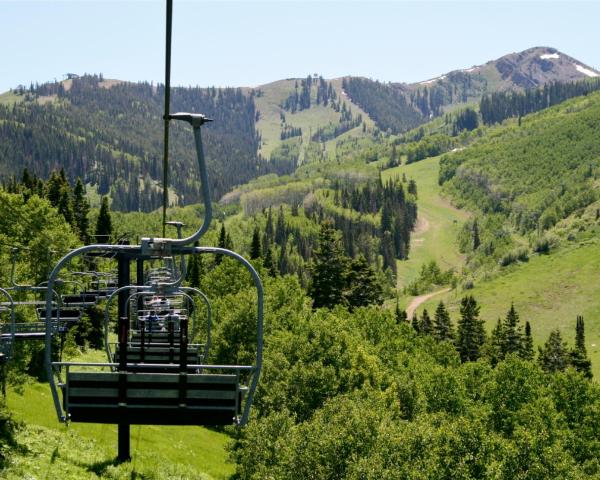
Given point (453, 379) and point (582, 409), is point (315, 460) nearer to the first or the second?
point (453, 379)

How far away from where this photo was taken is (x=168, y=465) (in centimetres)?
3891

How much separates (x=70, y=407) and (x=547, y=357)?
10976 centimetres

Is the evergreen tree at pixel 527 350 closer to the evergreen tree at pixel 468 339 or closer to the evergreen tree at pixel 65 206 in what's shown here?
the evergreen tree at pixel 468 339

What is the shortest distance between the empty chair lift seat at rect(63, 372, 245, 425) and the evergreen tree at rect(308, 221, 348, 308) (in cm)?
8712

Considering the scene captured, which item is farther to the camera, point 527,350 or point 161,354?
point 527,350

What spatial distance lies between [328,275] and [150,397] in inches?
3509

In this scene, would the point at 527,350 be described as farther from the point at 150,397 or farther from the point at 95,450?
the point at 150,397

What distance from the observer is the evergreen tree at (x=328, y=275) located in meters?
102

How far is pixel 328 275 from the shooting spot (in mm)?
103062

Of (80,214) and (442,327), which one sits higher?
(80,214)

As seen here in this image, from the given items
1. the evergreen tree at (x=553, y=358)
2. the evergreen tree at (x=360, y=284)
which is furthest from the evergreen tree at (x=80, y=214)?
the evergreen tree at (x=553, y=358)

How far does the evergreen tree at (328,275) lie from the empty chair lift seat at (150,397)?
87123 millimetres

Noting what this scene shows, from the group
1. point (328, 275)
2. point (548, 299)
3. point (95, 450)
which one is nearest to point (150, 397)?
point (95, 450)

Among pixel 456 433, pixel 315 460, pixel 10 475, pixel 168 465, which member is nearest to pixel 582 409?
pixel 456 433
